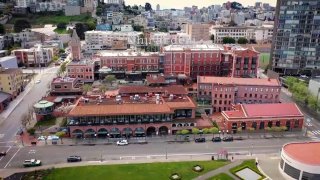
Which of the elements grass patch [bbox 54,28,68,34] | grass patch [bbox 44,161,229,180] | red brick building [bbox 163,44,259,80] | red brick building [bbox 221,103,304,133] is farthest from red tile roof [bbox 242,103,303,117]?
grass patch [bbox 54,28,68,34]

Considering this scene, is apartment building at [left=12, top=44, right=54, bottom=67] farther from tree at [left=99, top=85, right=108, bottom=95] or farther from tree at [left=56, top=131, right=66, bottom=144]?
tree at [left=56, top=131, right=66, bottom=144]

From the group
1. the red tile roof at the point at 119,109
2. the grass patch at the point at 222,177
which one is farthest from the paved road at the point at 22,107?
the grass patch at the point at 222,177

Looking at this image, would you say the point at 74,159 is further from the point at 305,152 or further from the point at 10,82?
the point at 10,82

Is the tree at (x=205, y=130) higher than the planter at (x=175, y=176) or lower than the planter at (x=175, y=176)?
higher

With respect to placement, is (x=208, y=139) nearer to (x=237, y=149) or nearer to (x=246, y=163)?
(x=237, y=149)

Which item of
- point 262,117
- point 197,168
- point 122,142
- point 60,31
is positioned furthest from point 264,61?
point 60,31

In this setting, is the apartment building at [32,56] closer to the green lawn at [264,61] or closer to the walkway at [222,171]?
the green lawn at [264,61]
